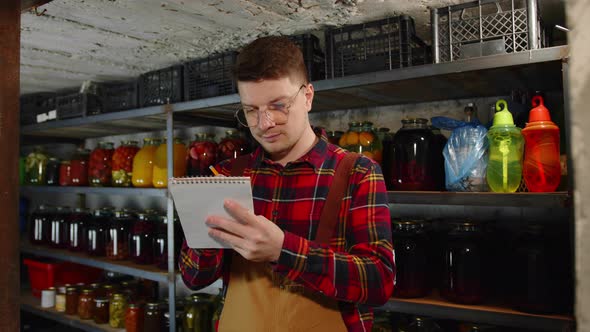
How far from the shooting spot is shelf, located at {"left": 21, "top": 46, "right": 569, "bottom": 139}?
1458 mm

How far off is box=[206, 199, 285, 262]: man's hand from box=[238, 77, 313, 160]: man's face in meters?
0.24

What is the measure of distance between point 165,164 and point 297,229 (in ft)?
5.69

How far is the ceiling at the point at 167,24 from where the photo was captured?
1.78 metres

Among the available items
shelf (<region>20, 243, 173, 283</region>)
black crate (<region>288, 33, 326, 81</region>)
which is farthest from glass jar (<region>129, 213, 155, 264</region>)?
black crate (<region>288, 33, 326, 81</region>)

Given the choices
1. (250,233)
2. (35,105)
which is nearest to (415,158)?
(250,233)

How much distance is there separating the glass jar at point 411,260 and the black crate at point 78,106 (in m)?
2.21

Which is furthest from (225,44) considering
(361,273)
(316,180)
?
(361,273)

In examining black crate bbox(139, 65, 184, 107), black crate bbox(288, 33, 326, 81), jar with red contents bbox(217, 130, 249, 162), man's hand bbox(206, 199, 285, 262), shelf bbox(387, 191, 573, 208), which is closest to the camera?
man's hand bbox(206, 199, 285, 262)

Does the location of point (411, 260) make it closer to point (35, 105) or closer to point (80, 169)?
point (80, 169)

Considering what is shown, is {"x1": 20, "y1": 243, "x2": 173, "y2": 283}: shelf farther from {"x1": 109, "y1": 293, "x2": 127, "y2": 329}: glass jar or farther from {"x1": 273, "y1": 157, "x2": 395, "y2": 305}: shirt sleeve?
{"x1": 273, "y1": 157, "x2": 395, "y2": 305}: shirt sleeve

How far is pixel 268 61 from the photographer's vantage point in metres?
1.02

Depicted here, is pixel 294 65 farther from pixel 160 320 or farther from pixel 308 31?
pixel 160 320


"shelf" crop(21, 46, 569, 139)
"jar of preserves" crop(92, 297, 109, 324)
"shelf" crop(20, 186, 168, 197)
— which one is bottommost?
"jar of preserves" crop(92, 297, 109, 324)

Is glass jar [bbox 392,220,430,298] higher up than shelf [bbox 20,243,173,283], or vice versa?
glass jar [bbox 392,220,430,298]
